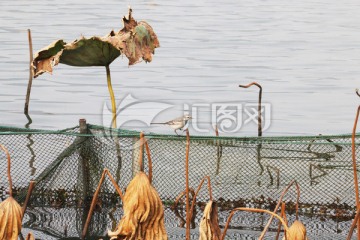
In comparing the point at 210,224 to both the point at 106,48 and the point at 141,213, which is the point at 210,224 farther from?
the point at 106,48

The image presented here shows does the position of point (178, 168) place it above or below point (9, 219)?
below

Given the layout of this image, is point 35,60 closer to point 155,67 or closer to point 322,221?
point 322,221

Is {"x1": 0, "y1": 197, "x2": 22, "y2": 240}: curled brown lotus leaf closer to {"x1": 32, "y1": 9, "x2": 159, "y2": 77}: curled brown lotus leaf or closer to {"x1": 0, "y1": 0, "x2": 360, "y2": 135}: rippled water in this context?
{"x1": 32, "y1": 9, "x2": 159, "y2": 77}: curled brown lotus leaf

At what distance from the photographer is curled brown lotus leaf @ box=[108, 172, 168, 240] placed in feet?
12.6

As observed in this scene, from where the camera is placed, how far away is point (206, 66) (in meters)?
15.5

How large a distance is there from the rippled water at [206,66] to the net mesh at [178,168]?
3.39 meters

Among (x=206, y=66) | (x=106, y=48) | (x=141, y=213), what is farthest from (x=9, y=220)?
(x=206, y=66)

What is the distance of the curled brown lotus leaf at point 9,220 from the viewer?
3699mm

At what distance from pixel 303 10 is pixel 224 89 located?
877 cm

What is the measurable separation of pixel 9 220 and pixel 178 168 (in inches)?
124

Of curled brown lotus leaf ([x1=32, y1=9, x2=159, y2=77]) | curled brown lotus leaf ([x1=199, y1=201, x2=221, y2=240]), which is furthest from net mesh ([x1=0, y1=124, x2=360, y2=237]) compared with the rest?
curled brown lotus leaf ([x1=199, y1=201, x2=221, y2=240])

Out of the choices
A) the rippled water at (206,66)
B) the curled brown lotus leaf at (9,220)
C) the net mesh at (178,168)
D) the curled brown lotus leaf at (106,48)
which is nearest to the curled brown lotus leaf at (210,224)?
the curled brown lotus leaf at (9,220)

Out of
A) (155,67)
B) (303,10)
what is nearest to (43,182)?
(155,67)

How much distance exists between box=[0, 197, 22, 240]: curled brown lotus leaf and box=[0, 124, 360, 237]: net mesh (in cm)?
280
